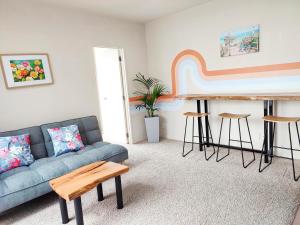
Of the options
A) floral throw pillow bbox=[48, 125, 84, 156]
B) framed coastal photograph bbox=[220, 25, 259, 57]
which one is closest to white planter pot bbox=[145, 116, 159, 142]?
floral throw pillow bbox=[48, 125, 84, 156]

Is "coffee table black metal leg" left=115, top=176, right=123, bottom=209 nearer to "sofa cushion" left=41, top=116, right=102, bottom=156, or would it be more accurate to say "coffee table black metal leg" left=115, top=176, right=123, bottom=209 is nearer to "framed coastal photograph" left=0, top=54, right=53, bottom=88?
"sofa cushion" left=41, top=116, right=102, bottom=156

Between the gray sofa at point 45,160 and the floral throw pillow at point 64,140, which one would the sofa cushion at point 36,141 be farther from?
the floral throw pillow at point 64,140

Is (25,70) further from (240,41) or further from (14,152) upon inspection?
(240,41)

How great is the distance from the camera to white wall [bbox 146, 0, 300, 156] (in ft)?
9.99

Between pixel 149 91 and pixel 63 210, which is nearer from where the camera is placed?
pixel 63 210

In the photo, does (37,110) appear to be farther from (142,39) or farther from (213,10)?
(213,10)

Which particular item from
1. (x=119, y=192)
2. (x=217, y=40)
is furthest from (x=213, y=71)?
(x=119, y=192)

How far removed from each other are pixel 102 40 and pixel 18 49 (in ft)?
4.62

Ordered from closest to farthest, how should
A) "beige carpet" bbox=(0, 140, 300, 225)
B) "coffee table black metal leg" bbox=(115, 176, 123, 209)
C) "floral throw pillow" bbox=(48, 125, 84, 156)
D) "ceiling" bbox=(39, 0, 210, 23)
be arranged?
"beige carpet" bbox=(0, 140, 300, 225), "coffee table black metal leg" bbox=(115, 176, 123, 209), "floral throw pillow" bbox=(48, 125, 84, 156), "ceiling" bbox=(39, 0, 210, 23)

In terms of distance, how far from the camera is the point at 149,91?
15.6 ft

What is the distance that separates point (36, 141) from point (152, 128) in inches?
86.5

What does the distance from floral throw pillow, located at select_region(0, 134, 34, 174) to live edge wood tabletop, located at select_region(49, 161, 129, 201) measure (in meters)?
0.78

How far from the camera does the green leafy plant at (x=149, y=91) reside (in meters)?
4.47

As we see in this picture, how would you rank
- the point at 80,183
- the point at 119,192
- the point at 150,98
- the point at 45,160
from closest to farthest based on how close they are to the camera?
the point at 80,183 → the point at 119,192 → the point at 45,160 → the point at 150,98
